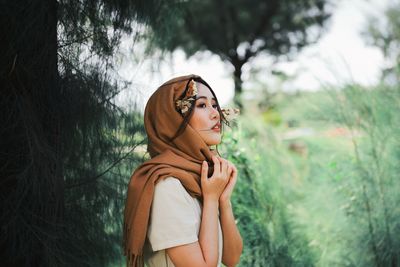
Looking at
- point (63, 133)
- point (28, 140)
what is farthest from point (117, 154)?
point (28, 140)

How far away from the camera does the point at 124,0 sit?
2.26 metres

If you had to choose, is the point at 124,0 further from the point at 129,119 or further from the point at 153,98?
the point at 153,98

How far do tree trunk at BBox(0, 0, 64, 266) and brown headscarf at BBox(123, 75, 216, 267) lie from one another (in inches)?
16.5

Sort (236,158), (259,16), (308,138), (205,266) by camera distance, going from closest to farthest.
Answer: (205,266) → (236,158) → (308,138) → (259,16)

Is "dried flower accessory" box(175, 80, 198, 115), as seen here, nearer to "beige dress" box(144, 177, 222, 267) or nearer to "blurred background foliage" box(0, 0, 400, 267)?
"beige dress" box(144, 177, 222, 267)

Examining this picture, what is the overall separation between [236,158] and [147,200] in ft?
6.19

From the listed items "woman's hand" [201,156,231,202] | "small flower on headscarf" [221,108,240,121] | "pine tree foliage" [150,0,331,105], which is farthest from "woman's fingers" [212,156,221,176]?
"pine tree foliage" [150,0,331,105]

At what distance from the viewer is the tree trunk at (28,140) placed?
6.07 ft

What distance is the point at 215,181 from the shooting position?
1593mm

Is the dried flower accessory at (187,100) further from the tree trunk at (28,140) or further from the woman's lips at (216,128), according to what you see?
the tree trunk at (28,140)

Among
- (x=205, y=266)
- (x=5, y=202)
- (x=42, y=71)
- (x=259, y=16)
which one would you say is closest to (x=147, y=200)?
(x=205, y=266)

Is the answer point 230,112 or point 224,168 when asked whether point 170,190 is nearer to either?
point 224,168

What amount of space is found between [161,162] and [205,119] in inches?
9.1

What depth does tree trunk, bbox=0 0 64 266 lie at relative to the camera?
6.07ft
